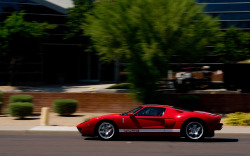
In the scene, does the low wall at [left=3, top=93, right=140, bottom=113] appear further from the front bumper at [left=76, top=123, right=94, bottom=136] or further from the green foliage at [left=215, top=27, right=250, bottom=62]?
the green foliage at [left=215, top=27, right=250, bottom=62]

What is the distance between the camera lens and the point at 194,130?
1108 cm

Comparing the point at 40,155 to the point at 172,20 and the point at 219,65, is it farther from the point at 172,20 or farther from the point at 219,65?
the point at 219,65

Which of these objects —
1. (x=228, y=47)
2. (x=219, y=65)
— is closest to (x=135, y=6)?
(x=228, y=47)

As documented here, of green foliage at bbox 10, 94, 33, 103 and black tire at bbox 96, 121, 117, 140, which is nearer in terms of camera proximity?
black tire at bbox 96, 121, 117, 140

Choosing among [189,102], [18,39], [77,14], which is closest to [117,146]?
[189,102]

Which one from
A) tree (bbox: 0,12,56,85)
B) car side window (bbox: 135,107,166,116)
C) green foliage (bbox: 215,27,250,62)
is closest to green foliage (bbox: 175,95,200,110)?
car side window (bbox: 135,107,166,116)

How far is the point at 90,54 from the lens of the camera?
36312 millimetres

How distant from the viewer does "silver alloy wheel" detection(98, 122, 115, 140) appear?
11175mm

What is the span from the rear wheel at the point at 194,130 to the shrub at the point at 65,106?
866cm

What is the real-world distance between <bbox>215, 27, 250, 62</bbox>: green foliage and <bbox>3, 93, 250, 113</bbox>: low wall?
34.9 feet

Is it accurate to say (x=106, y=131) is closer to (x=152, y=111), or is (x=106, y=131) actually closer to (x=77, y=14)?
(x=152, y=111)

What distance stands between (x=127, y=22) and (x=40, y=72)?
18.8 meters

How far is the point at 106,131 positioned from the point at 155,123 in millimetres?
1541

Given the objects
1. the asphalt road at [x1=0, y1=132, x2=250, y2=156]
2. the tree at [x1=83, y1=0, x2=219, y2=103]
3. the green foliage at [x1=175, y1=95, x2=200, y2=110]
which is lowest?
the asphalt road at [x1=0, y1=132, x2=250, y2=156]
